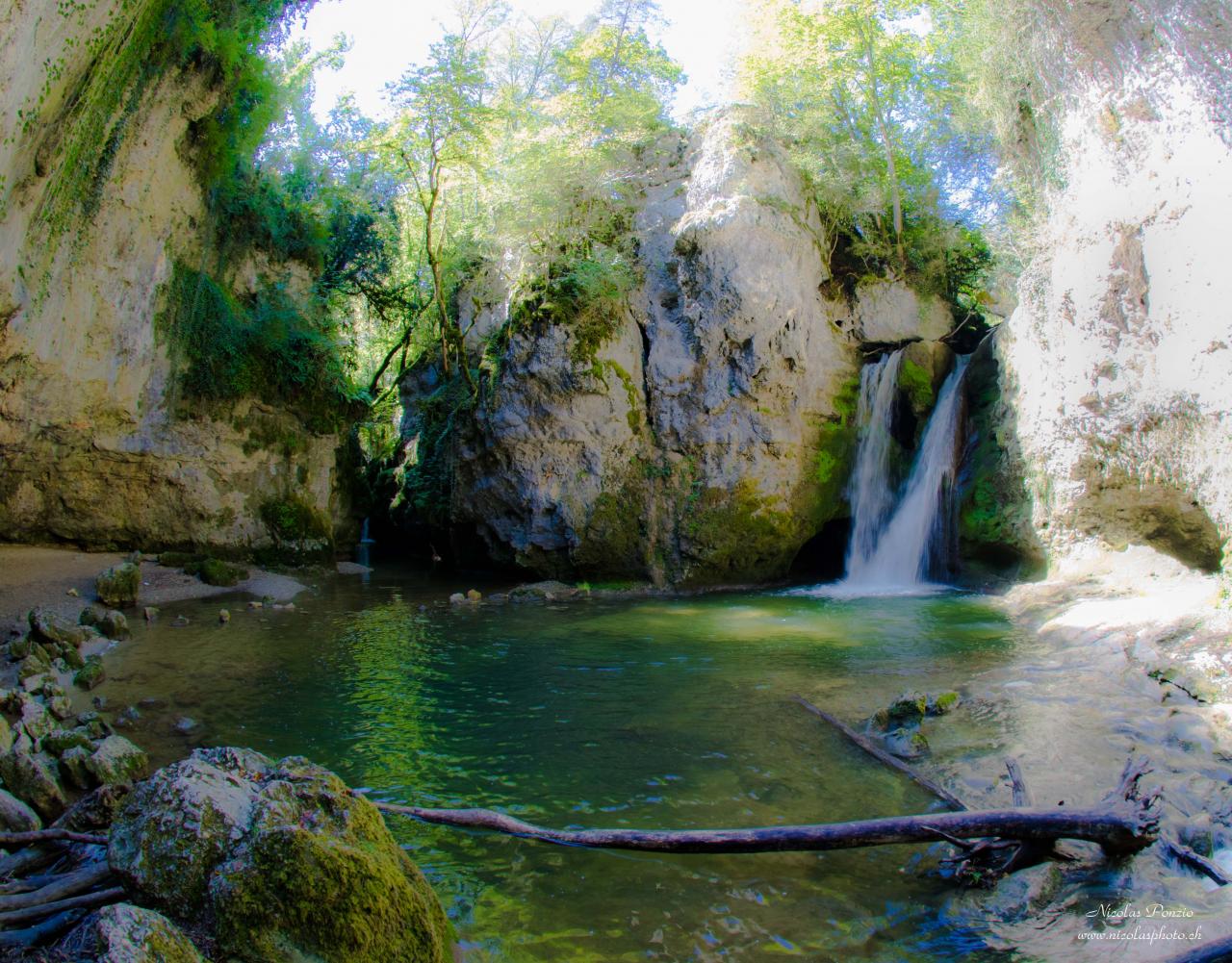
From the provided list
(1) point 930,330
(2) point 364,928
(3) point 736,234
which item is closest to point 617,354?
(3) point 736,234

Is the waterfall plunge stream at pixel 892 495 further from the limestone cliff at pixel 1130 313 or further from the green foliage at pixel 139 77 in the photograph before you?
the green foliage at pixel 139 77

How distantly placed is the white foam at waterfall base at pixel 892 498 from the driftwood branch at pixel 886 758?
25.2ft

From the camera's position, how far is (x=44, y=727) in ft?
19.8

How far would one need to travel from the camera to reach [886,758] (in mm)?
5535

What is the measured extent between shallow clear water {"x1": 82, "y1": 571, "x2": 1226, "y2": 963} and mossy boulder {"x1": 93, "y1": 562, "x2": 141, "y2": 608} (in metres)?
1.03

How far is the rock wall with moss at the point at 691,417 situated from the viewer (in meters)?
15.2

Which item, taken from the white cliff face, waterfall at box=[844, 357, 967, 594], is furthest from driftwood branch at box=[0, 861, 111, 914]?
waterfall at box=[844, 357, 967, 594]

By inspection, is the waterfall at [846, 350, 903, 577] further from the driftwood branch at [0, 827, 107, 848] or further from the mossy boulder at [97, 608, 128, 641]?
the driftwood branch at [0, 827, 107, 848]

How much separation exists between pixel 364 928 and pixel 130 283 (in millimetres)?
13696

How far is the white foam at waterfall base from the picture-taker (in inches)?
594

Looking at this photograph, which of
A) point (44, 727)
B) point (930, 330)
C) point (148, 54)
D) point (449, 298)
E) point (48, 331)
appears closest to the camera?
point (44, 727)

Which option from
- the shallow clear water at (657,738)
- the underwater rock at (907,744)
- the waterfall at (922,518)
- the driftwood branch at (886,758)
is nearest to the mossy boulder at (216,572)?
the shallow clear water at (657,738)

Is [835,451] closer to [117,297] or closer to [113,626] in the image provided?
[113,626]

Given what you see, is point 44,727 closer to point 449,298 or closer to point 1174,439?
point 1174,439
